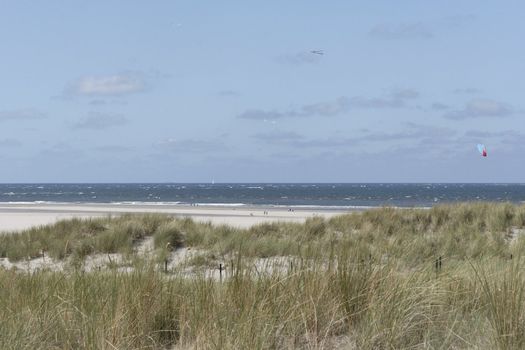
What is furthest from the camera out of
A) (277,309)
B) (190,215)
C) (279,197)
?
(279,197)

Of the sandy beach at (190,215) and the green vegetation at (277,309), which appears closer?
the green vegetation at (277,309)

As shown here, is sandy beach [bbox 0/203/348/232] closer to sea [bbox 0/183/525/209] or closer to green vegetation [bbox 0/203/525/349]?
sea [bbox 0/183/525/209]

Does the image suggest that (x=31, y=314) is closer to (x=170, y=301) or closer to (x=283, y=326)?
(x=170, y=301)

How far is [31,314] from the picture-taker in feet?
14.5

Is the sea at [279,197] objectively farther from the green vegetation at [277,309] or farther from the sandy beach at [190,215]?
the green vegetation at [277,309]

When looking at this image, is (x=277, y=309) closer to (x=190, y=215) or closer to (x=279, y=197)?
(x=190, y=215)

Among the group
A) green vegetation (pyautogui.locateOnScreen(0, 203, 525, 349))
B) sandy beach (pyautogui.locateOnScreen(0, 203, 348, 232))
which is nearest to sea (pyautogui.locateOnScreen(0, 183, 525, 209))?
sandy beach (pyautogui.locateOnScreen(0, 203, 348, 232))

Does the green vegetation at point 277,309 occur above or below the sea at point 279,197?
above

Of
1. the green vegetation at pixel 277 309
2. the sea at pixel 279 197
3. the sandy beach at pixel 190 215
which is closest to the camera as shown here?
the green vegetation at pixel 277 309

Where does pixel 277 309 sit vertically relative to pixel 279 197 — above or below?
above

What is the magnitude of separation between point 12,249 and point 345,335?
9.66 meters

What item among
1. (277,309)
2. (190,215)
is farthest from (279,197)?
(277,309)

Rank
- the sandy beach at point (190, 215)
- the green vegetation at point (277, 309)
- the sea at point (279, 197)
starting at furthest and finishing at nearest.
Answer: the sea at point (279, 197) → the sandy beach at point (190, 215) → the green vegetation at point (277, 309)

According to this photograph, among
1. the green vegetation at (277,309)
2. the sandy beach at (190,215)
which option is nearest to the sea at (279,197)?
the sandy beach at (190,215)
